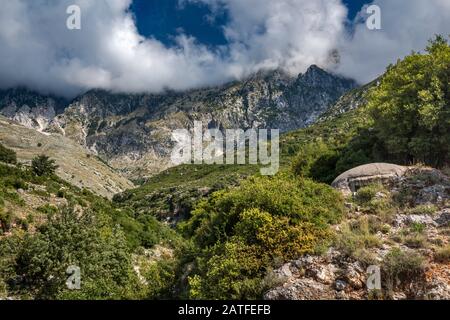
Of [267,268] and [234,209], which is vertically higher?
[234,209]

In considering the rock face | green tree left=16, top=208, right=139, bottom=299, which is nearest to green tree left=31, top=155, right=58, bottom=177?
green tree left=16, top=208, right=139, bottom=299

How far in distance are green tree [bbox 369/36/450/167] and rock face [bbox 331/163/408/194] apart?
5.07 m

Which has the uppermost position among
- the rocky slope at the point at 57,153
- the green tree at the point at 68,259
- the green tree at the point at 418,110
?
the rocky slope at the point at 57,153

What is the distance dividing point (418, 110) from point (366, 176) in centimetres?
688

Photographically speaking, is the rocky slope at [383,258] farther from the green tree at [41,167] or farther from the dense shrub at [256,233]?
the green tree at [41,167]

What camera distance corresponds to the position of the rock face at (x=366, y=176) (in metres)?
17.9

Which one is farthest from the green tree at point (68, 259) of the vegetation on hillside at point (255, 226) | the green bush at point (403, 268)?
the green bush at point (403, 268)

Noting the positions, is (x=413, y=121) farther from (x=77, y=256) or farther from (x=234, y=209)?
(x=77, y=256)

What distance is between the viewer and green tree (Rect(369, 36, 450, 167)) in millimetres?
22141

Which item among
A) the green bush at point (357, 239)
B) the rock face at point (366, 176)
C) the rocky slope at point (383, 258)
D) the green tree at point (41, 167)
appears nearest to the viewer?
the rocky slope at point (383, 258)

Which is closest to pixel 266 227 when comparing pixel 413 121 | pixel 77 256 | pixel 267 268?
pixel 267 268

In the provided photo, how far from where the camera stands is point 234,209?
14820 millimetres

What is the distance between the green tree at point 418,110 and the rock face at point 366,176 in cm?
507
